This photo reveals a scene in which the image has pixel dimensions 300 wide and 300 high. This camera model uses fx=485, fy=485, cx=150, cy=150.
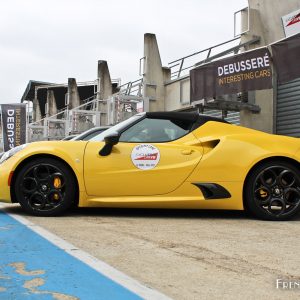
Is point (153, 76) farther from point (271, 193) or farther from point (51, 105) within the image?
point (51, 105)

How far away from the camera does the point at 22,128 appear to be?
2806 cm

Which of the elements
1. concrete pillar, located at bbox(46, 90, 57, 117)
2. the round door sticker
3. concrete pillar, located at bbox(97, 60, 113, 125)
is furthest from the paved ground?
concrete pillar, located at bbox(46, 90, 57, 117)

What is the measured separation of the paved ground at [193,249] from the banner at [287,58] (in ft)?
16.4

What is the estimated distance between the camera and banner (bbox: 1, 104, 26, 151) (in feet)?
90.8

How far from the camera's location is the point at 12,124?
27891 millimetres

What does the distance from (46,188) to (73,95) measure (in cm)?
3157

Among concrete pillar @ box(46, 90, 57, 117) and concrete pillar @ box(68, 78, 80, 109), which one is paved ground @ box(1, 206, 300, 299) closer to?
concrete pillar @ box(68, 78, 80, 109)

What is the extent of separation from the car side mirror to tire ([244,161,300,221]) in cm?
165

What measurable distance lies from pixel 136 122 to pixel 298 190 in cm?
212

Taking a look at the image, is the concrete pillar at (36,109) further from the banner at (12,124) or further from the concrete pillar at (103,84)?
the concrete pillar at (103,84)

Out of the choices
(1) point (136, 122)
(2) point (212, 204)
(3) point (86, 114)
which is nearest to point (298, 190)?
(2) point (212, 204)

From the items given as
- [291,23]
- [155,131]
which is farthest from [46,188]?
[291,23]

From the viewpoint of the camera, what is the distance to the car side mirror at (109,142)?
5.68 metres

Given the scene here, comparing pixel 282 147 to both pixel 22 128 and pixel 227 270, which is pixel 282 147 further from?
pixel 22 128
